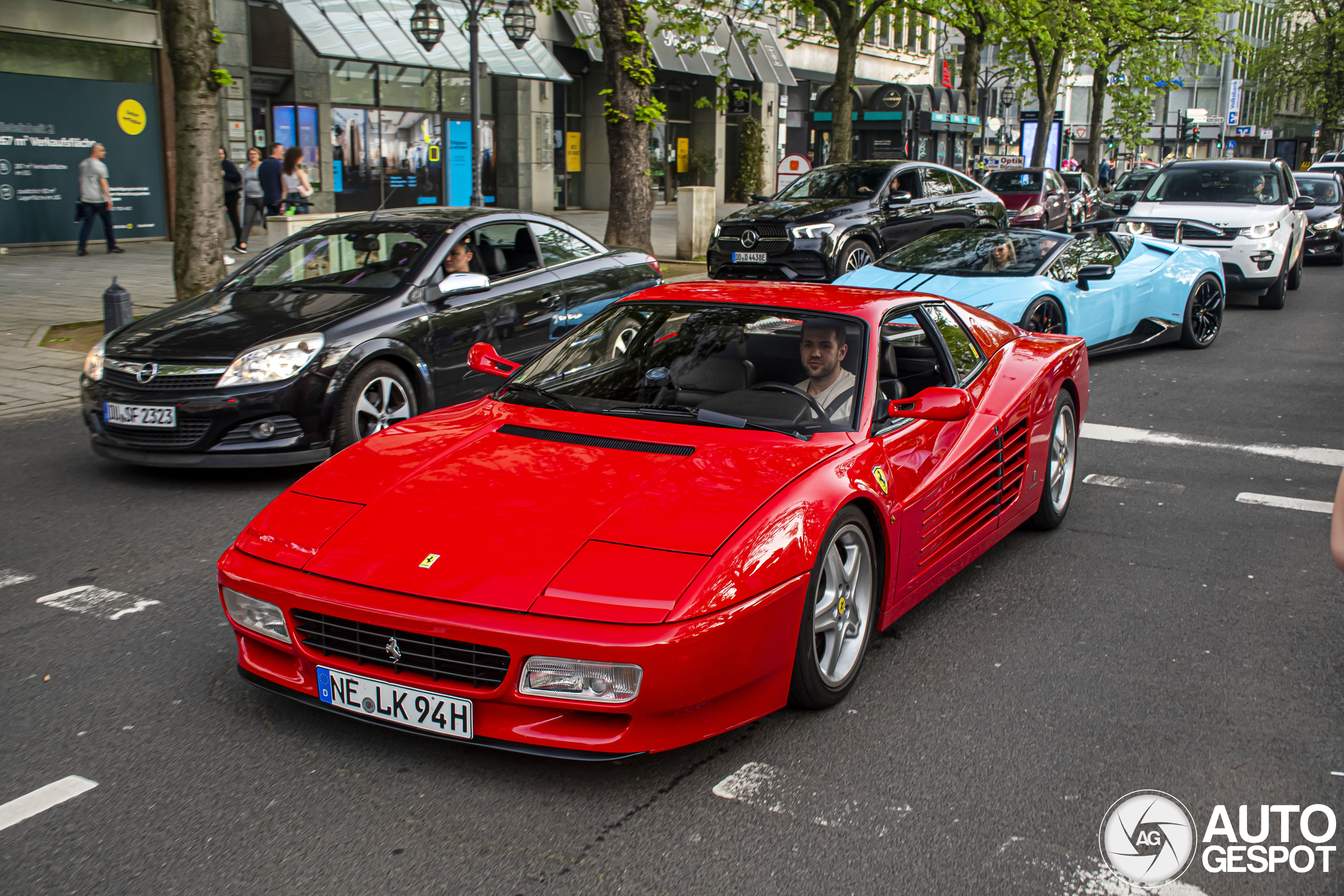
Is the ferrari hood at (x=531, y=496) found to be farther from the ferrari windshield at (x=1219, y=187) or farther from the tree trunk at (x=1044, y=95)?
the tree trunk at (x=1044, y=95)

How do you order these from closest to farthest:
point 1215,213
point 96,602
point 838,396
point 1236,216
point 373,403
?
point 838,396
point 96,602
point 373,403
point 1236,216
point 1215,213

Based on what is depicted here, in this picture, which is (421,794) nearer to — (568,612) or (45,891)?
(568,612)

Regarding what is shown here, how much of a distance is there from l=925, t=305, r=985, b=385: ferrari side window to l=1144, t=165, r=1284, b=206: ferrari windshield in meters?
13.2

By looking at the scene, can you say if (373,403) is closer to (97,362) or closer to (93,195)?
(97,362)

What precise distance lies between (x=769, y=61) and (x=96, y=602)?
36.6 meters

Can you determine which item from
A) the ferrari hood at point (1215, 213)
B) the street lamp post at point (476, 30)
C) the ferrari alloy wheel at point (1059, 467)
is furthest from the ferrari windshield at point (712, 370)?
the ferrari hood at point (1215, 213)

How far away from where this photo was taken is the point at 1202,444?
8.07 m

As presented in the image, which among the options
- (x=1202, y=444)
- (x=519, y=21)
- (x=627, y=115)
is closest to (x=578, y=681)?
(x=1202, y=444)

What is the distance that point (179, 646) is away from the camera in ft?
14.4

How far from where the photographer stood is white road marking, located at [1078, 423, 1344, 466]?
7680 millimetres

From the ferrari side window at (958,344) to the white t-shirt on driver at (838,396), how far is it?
0.81m

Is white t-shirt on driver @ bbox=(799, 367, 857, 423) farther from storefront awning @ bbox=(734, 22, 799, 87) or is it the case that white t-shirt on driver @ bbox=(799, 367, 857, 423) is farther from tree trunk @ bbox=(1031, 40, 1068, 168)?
storefront awning @ bbox=(734, 22, 799, 87)

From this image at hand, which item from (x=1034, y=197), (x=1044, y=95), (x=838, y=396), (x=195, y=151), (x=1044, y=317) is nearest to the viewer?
(x=838, y=396)

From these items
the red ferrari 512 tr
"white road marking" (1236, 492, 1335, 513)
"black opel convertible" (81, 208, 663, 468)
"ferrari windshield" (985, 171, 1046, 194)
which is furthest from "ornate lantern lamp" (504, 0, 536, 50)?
the red ferrari 512 tr
